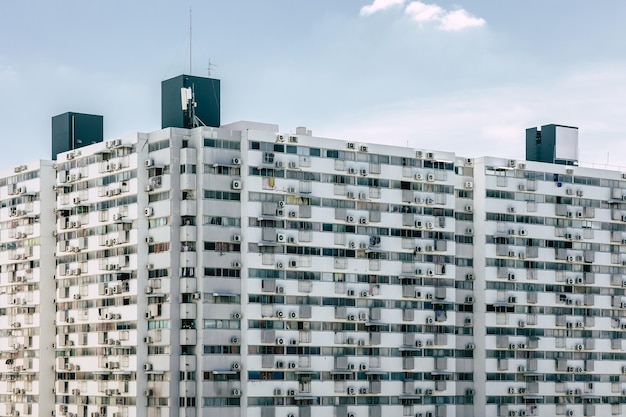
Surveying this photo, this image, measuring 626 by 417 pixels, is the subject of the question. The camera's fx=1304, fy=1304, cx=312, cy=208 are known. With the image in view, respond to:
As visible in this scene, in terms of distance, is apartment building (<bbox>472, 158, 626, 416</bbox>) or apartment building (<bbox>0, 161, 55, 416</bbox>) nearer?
apartment building (<bbox>0, 161, 55, 416</bbox>)

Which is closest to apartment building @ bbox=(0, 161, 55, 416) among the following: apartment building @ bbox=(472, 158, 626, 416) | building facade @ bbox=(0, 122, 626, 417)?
building facade @ bbox=(0, 122, 626, 417)

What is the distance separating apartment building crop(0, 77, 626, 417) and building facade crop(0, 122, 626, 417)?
0.71 ft

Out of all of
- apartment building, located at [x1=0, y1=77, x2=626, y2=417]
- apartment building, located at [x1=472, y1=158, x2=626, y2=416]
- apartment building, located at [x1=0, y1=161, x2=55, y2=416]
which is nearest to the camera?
apartment building, located at [x1=0, y1=77, x2=626, y2=417]

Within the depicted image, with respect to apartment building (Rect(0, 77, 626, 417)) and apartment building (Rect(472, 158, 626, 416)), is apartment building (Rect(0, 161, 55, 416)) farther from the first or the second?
apartment building (Rect(472, 158, 626, 416))

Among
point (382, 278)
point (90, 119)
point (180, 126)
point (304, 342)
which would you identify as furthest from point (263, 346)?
point (90, 119)

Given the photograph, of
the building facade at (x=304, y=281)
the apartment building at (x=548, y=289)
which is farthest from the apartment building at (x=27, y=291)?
the apartment building at (x=548, y=289)

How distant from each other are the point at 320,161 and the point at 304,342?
19.0 meters

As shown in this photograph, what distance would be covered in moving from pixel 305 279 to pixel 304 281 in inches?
10.2

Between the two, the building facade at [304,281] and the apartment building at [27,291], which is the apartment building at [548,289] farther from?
the apartment building at [27,291]

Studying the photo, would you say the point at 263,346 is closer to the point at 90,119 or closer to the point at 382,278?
the point at 382,278

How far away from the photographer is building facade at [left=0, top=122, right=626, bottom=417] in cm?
13125

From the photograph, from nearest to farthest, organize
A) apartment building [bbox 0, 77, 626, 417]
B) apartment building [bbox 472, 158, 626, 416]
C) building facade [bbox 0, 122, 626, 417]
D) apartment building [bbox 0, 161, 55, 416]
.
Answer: building facade [bbox 0, 122, 626, 417] → apartment building [bbox 0, 77, 626, 417] → apartment building [bbox 0, 161, 55, 416] → apartment building [bbox 472, 158, 626, 416]

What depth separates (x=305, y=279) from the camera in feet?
445

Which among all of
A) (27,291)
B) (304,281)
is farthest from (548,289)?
(27,291)
